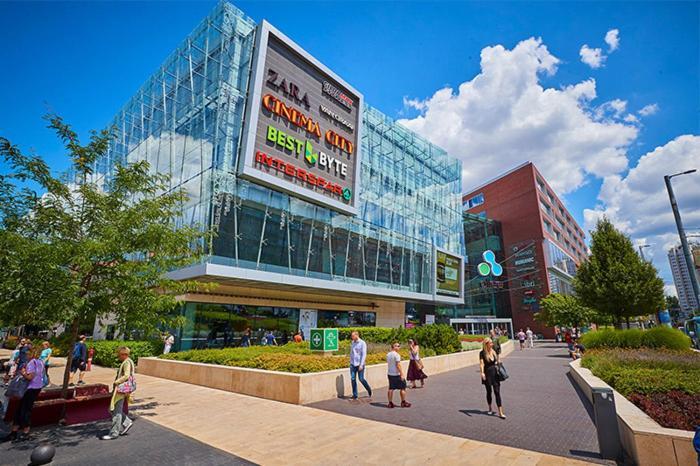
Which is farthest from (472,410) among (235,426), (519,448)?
(235,426)

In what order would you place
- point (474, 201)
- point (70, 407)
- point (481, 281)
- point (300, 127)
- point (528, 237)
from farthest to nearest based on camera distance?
→ point (474, 201) < point (481, 281) < point (528, 237) < point (300, 127) < point (70, 407)

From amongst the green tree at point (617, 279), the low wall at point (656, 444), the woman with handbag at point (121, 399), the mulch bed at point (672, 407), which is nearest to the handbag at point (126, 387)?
the woman with handbag at point (121, 399)

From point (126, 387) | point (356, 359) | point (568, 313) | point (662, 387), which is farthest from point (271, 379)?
point (568, 313)

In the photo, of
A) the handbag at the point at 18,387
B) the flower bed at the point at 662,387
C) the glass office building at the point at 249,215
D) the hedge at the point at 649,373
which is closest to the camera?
the flower bed at the point at 662,387

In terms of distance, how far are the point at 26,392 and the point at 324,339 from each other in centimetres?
1029

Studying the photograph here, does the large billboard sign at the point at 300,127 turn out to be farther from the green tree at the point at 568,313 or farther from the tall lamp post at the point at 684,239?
the green tree at the point at 568,313

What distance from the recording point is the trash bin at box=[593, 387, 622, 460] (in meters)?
5.78

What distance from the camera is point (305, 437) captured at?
7.24 metres

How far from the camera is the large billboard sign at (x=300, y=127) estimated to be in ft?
74.5

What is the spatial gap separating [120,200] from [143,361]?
10650 mm

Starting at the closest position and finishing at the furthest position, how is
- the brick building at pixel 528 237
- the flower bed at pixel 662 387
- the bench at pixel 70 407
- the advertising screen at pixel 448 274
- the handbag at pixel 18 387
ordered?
the flower bed at pixel 662 387
the handbag at pixel 18 387
the bench at pixel 70 407
the advertising screen at pixel 448 274
the brick building at pixel 528 237

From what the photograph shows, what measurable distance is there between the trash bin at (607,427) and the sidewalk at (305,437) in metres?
0.63

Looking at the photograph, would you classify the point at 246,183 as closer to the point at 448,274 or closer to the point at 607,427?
the point at 607,427

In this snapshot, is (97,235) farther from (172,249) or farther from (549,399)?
(549,399)
